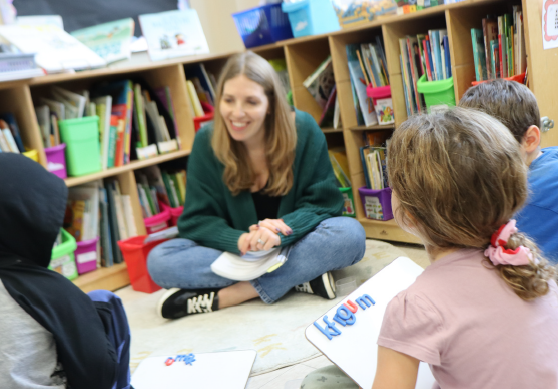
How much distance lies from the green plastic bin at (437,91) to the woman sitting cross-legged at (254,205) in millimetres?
445

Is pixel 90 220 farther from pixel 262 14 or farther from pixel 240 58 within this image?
pixel 262 14

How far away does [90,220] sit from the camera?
2305mm

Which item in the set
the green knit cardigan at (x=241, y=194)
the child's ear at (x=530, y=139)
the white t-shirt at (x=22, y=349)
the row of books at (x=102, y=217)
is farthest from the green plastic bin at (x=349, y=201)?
the white t-shirt at (x=22, y=349)

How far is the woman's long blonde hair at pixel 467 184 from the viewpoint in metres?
0.72

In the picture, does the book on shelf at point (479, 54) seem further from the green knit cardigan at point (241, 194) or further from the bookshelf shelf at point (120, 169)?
the bookshelf shelf at point (120, 169)

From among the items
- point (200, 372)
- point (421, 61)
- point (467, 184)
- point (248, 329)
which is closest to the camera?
point (467, 184)

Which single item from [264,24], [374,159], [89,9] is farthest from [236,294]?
[89,9]

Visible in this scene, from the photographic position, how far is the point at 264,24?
2.59 meters

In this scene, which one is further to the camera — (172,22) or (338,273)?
(172,22)

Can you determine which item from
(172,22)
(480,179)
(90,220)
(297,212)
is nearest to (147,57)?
(172,22)

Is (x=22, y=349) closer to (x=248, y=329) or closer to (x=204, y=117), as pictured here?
(x=248, y=329)

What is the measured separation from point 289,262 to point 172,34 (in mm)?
1500

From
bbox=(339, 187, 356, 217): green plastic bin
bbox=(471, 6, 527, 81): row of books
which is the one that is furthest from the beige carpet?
bbox=(471, 6, 527, 81): row of books

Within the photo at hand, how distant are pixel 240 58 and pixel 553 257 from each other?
129 cm
